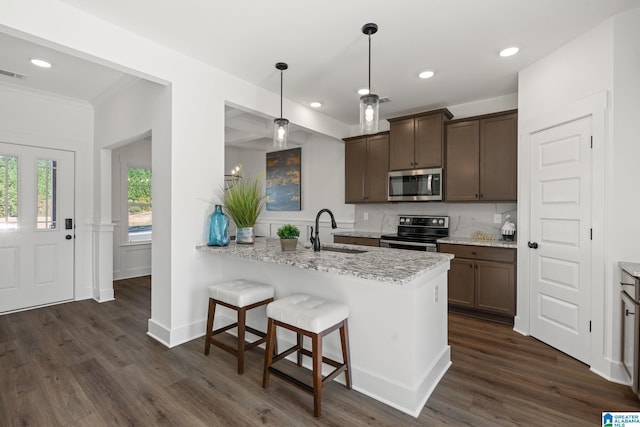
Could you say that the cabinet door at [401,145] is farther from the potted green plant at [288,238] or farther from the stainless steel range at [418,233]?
the potted green plant at [288,238]

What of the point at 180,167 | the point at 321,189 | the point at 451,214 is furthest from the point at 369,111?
the point at 321,189

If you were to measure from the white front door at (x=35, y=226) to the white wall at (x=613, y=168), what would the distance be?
229 inches

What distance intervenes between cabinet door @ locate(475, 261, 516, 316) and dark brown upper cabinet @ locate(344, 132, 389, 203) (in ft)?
5.37

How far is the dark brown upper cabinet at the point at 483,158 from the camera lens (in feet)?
11.8

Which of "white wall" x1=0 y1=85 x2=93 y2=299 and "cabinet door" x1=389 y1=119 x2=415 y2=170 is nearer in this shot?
"white wall" x1=0 y1=85 x2=93 y2=299

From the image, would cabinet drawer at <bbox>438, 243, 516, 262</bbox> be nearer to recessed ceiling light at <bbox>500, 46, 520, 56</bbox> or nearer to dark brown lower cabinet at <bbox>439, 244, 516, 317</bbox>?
dark brown lower cabinet at <bbox>439, 244, 516, 317</bbox>

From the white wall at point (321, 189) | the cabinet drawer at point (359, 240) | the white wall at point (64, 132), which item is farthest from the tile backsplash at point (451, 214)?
the white wall at point (64, 132)

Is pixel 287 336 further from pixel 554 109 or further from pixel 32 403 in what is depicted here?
pixel 554 109

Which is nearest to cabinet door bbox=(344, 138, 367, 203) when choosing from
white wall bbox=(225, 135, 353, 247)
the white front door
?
white wall bbox=(225, 135, 353, 247)

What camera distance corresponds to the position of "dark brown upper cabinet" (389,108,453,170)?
13.3 feet

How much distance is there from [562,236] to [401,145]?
2222mm

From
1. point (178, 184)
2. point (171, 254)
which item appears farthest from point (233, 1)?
point (171, 254)

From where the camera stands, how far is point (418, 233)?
14.9ft

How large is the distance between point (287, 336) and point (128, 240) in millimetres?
4246
